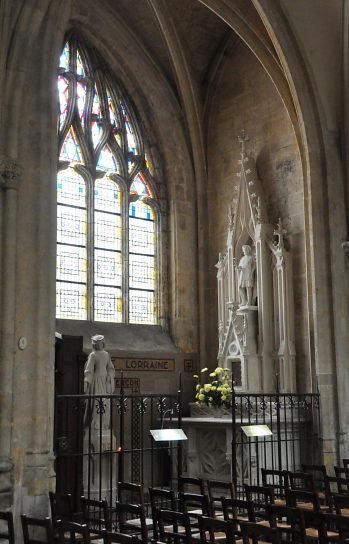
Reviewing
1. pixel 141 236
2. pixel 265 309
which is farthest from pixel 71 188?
pixel 265 309

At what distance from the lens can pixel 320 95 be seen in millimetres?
15141

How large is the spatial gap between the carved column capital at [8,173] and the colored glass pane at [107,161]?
729cm

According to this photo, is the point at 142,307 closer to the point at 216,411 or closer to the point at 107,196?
the point at 107,196

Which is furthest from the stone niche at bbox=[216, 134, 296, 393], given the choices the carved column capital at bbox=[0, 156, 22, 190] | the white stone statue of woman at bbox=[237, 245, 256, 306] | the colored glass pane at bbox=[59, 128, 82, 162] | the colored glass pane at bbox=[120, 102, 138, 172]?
the carved column capital at bbox=[0, 156, 22, 190]

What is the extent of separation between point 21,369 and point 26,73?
13.3 feet

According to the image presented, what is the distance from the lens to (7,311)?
966 centimetres

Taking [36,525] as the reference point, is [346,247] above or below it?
above

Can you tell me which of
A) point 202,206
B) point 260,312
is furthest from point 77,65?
point 260,312

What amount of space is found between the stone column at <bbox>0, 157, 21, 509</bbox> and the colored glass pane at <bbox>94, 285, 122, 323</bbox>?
6659 mm

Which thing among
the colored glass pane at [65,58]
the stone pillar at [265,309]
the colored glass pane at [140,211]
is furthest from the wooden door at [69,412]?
the colored glass pane at [65,58]

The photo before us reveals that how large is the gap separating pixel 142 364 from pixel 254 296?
279 cm

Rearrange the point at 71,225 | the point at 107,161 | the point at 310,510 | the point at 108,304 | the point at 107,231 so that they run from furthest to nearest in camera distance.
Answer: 1. the point at 107,161
2. the point at 107,231
3. the point at 108,304
4. the point at 71,225
5. the point at 310,510

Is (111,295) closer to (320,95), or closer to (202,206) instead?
(202,206)

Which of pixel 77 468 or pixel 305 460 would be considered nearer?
pixel 77 468
